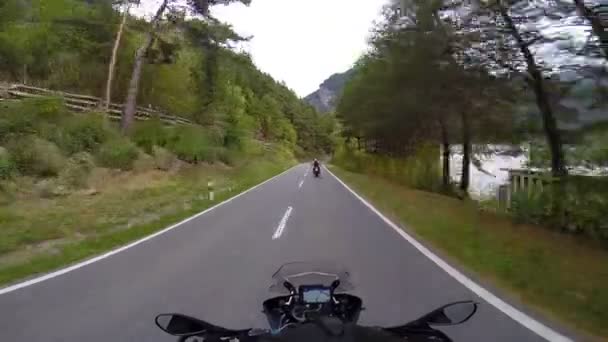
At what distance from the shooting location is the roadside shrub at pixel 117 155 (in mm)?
27422

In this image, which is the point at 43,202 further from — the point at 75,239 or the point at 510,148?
the point at 510,148

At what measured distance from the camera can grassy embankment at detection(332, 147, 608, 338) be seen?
6.95 m

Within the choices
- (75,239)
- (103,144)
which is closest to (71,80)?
(103,144)

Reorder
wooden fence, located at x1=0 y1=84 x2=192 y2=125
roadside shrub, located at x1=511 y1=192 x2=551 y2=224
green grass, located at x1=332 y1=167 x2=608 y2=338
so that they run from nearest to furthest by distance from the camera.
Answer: green grass, located at x1=332 y1=167 x2=608 y2=338, roadside shrub, located at x1=511 y1=192 x2=551 y2=224, wooden fence, located at x1=0 y1=84 x2=192 y2=125

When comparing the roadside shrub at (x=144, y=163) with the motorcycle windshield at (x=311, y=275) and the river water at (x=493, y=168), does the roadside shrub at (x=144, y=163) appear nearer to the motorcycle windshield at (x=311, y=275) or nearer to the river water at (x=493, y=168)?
the river water at (x=493, y=168)

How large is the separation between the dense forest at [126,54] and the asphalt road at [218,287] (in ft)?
63.0

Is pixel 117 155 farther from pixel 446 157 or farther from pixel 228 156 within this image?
pixel 228 156

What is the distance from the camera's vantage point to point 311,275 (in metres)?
4.38

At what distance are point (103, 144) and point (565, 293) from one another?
2491cm

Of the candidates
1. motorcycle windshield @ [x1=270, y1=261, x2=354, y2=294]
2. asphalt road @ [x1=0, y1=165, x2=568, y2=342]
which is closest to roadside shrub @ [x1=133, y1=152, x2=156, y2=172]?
asphalt road @ [x1=0, y1=165, x2=568, y2=342]

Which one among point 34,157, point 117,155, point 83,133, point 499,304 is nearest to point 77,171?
point 34,157

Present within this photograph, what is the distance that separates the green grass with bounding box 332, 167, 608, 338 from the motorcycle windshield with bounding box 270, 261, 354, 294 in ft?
10.2

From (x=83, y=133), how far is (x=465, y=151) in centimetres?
1802

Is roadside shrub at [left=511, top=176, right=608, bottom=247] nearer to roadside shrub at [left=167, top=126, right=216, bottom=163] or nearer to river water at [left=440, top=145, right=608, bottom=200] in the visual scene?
river water at [left=440, top=145, right=608, bottom=200]
